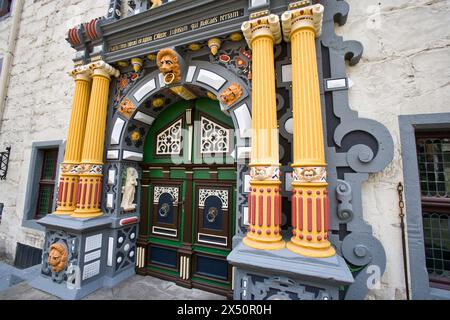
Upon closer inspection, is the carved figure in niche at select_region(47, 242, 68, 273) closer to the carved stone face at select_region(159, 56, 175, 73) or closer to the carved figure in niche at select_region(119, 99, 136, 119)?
the carved figure in niche at select_region(119, 99, 136, 119)

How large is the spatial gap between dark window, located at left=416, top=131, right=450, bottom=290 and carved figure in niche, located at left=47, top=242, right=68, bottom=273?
4773 millimetres

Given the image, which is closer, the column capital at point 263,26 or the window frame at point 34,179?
the column capital at point 263,26

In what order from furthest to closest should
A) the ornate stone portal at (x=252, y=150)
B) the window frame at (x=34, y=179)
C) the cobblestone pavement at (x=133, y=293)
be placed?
the window frame at (x=34, y=179), the cobblestone pavement at (x=133, y=293), the ornate stone portal at (x=252, y=150)

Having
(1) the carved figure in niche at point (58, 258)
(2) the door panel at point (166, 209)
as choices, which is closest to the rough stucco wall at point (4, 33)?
(1) the carved figure in niche at point (58, 258)

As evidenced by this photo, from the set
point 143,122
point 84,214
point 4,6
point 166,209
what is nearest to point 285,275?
point 166,209

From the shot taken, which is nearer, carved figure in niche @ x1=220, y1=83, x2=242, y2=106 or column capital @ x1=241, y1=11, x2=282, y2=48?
column capital @ x1=241, y1=11, x2=282, y2=48

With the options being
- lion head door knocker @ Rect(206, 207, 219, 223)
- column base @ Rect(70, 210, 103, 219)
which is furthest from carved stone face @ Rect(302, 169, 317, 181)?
column base @ Rect(70, 210, 103, 219)

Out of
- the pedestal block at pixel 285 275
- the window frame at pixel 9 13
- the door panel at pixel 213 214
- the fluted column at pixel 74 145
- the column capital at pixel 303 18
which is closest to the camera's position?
the pedestal block at pixel 285 275

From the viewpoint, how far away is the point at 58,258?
3.15m

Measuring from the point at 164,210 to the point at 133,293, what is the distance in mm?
1292

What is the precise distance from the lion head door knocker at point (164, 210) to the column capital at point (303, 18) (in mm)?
3253

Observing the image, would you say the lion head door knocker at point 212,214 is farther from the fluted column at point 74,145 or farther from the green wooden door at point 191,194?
the fluted column at point 74,145

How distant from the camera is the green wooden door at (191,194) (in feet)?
10.7

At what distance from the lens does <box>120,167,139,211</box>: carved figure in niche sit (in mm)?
3615
